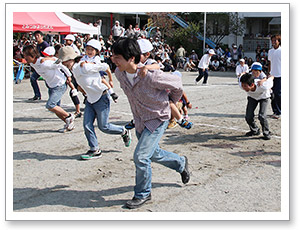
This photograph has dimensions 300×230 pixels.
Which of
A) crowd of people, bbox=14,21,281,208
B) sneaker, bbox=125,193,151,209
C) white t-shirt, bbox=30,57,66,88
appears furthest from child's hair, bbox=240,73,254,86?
white t-shirt, bbox=30,57,66,88

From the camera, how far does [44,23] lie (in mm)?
17141

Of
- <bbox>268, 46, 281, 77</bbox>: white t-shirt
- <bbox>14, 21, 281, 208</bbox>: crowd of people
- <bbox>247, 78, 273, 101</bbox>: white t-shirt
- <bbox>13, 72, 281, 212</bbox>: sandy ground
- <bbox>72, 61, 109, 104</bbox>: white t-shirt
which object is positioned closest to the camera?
<bbox>14, 21, 281, 208</bbox>: crowd of people

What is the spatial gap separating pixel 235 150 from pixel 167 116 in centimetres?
275

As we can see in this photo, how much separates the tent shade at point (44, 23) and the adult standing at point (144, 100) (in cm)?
1334

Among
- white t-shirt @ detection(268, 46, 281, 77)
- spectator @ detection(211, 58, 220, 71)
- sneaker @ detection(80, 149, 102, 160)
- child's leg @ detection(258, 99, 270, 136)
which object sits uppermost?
spectator @ detection(211, 58, 220, 71)

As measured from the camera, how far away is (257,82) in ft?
24.0

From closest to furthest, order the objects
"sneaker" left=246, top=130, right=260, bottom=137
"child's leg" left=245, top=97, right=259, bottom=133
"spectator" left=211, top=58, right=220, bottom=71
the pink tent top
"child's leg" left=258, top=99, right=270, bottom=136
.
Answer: "child's leg" left=258, top=99, right=270, bottom=136 < "child's leg" left=245, top=97, right=259, bottom=133 < "sneaker" left=246, top=130, right=260, bottom=137 < the pink tent top < "spectator" left=211, top=58, right=220, bottom=71

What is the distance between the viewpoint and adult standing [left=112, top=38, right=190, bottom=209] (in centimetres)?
422

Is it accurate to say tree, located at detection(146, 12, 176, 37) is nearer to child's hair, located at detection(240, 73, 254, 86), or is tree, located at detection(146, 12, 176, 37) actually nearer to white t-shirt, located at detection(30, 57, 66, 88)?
white t-shirt, located at detection(30, 57, 66, 88)

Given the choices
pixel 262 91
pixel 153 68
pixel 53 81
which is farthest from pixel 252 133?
pixel 53 81

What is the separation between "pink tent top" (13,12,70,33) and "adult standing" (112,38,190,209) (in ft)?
43.7

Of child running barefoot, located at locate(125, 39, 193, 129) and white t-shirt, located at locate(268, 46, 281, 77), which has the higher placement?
white t-shirt, located at locate(268, 46, 281, 77)
